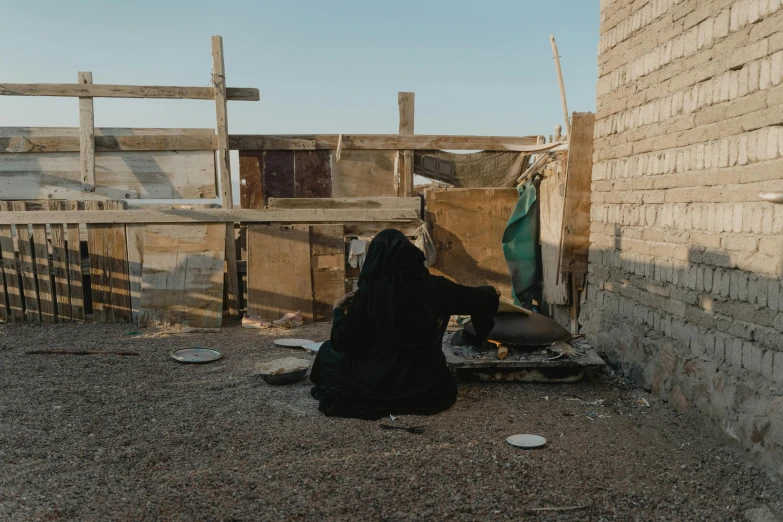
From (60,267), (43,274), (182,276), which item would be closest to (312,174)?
(182,276)

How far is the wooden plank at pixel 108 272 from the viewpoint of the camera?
817cm

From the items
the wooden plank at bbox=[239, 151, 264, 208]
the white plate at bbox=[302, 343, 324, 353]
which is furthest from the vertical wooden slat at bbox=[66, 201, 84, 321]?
the white plate at bbox=[302, 343, 324, 353]

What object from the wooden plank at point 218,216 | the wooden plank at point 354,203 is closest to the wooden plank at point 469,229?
the wooden plank at point 354,203

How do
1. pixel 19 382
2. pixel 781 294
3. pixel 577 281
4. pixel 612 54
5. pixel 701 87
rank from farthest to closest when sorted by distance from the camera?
pixel 577 281 → pixel 612 54 → pixel 19 382 → pixel 701 87 → pixel 781 294

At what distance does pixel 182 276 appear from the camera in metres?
8.12

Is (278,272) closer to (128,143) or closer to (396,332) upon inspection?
(128,143)

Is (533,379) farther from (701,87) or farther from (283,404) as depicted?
(701,87)

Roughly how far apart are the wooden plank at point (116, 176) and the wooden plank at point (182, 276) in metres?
0.58

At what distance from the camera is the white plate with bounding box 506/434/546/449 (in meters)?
4.04

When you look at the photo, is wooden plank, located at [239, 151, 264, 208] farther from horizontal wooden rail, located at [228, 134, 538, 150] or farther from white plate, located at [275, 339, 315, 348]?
white plate, located at [275, 339, 315, 348]

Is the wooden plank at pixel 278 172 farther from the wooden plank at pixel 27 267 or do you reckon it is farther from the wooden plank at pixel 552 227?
the wooden plank at pixel 552 227

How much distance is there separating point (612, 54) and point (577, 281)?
2.28m

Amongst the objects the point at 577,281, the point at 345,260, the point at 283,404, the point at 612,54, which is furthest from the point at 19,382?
the point at 612,54

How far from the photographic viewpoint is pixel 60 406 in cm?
486
